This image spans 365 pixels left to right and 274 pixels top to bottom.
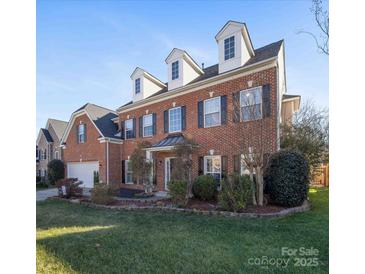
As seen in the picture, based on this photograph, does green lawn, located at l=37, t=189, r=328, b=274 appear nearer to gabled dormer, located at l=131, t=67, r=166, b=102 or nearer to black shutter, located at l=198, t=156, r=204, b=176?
black shutter, located at l=198, t=156, r=204, b=176

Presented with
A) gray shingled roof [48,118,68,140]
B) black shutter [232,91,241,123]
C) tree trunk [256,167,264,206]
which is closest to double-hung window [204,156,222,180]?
black shutter [232,91,241,123]

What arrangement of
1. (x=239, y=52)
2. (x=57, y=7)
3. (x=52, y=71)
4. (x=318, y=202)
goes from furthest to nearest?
(x=239, y=52) < (x=318, y=202) < (x=52, y=71) < (x=57, y=7)

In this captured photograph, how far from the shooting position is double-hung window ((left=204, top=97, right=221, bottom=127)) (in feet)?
35.2

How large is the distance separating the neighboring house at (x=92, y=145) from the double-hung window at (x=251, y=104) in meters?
9.58

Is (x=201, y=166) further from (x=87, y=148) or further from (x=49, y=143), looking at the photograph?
(x=49, y=143)

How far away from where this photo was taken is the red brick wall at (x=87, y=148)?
15.5m

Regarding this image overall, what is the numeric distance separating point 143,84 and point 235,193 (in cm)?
1002

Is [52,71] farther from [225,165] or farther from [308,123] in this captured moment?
[308,123]

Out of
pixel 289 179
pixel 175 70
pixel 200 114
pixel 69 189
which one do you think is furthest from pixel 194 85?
pixel 69 189

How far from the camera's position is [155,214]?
301 inches

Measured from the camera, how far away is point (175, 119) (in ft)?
41.4

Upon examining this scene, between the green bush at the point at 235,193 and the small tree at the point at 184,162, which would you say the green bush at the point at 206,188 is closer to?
the small tree at the point at 184,162
